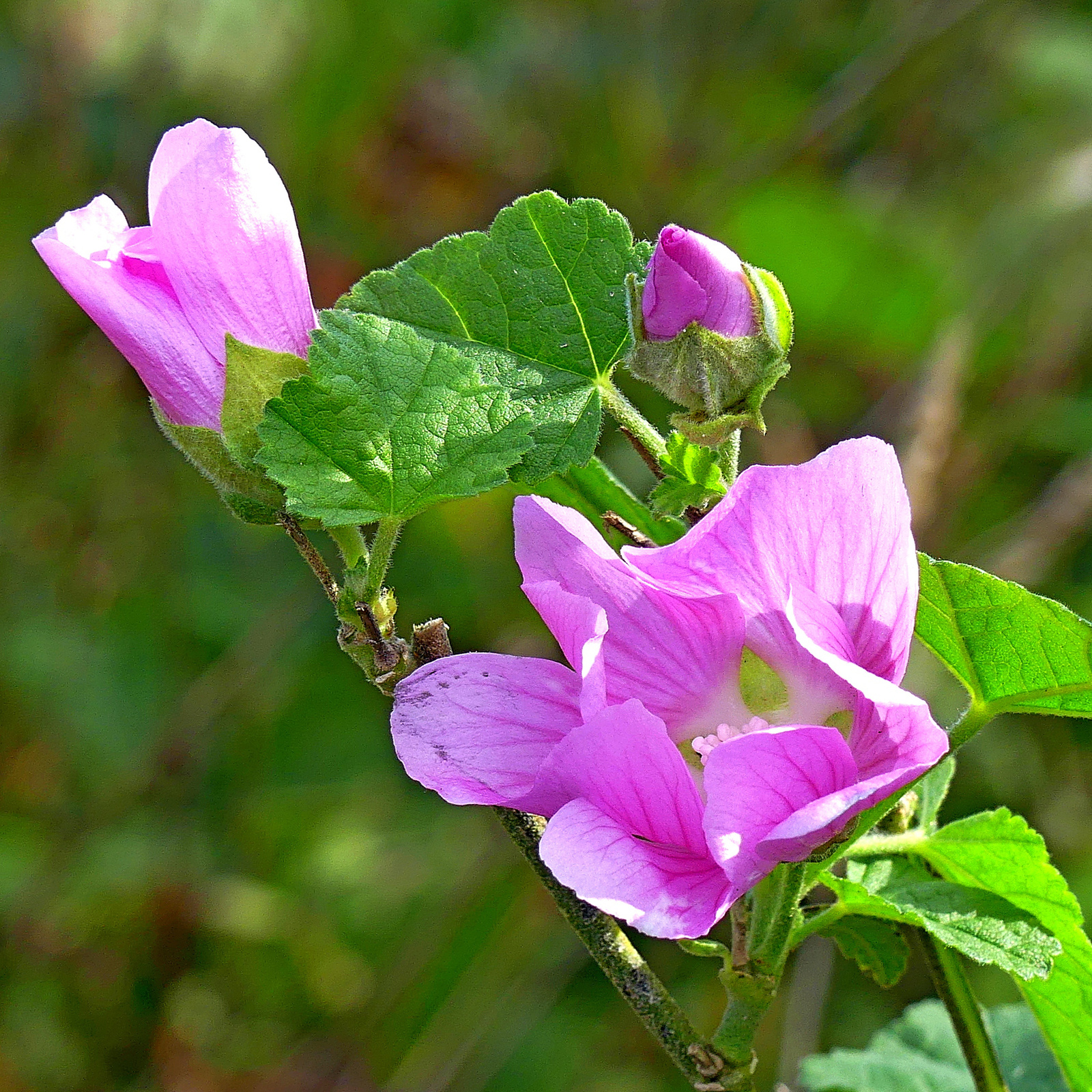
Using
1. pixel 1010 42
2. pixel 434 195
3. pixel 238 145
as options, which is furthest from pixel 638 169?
pixel 238 145

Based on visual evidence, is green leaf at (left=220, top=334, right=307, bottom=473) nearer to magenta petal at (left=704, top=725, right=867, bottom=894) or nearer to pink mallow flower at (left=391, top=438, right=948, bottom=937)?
pink mallow flower at (left=391, top=438, right=948, bottom=937)

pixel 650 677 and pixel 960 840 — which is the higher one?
pixel 650 677

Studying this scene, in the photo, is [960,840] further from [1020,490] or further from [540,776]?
[1020,490]

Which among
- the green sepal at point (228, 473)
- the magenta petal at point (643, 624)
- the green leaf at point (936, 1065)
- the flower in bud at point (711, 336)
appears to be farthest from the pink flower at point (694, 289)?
the green leaf at point (936, 1065)

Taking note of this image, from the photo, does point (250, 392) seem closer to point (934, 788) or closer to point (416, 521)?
point (934, 788)

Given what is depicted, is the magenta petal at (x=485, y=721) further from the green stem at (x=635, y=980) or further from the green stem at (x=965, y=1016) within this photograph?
the green stem at (x=965, y=1016)

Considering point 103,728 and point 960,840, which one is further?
point 103,728

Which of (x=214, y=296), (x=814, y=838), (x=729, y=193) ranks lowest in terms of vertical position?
(x=729, y=193)
